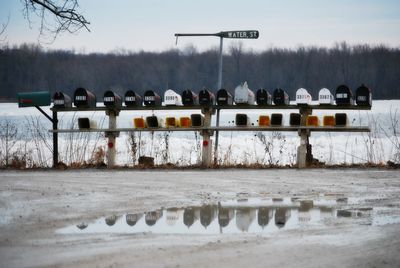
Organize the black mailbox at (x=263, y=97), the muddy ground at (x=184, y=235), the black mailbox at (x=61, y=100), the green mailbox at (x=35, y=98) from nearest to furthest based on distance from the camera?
the muddy ground at (x=184, y=235) → the black mailbox at (x=263, y=97) → the black mailbox at (x=61, y=100) → the green mailbox at (x=35, y=98)

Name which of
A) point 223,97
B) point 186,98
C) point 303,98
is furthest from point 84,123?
point 303,98

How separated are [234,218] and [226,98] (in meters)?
6.81

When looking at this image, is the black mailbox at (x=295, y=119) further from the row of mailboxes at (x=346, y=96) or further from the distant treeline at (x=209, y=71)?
the distant treeline at (x=209, y=71)

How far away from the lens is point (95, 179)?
1012cm

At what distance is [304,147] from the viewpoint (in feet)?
40.5

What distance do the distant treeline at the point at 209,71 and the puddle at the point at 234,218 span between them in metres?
70.3

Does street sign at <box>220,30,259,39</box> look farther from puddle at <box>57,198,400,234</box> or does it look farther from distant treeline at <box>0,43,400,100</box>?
distant treeline at <box>0,43,400,100</box>

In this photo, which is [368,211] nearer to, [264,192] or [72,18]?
[264,192]

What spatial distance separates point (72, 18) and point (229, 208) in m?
3.77

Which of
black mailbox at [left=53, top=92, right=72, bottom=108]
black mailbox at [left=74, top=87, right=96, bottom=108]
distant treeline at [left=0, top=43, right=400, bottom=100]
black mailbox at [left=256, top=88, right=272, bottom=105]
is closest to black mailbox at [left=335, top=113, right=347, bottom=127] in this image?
black mailbox at [left=256, top=88, right=272, bottom=105]

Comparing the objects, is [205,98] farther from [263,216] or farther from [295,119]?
[263,216]

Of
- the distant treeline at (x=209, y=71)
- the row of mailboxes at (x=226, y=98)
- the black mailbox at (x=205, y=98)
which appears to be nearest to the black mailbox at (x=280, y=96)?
the row of mailboxes at (x=226, y=98)

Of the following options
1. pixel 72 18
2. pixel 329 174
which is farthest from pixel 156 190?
pixel 329 174

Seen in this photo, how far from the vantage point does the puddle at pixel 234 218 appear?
225 inches
